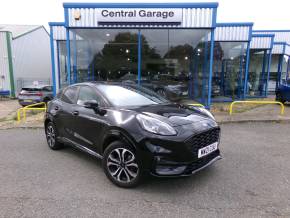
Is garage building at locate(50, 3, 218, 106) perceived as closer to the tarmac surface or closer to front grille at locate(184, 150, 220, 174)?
the tarmac surface

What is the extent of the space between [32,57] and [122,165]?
25240 mm

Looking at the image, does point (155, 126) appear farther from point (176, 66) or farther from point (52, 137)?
point (176, 66)

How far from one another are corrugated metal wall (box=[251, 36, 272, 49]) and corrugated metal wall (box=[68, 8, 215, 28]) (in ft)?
24.9

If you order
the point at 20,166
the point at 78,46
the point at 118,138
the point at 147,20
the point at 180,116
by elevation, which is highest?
the point at 147,20

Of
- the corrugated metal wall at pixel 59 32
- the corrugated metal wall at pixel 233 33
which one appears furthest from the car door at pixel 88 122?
the corrugated metal wall at pixel 233 33

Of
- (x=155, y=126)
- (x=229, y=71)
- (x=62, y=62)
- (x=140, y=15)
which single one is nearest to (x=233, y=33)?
(x=229, y=71)

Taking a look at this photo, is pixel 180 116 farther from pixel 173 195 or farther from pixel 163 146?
pixel 173 195

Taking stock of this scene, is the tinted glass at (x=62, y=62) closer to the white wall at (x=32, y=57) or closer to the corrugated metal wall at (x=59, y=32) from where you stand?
the corrugated metal wall at (x=59, y=32)

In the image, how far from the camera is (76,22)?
28.8 ft

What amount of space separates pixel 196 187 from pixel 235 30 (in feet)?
38.2

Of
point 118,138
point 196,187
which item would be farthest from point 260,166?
point 118,138

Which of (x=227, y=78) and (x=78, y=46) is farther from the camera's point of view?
(x=227, y=78)

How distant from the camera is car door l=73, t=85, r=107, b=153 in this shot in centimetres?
355

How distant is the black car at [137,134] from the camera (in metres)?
2.87
